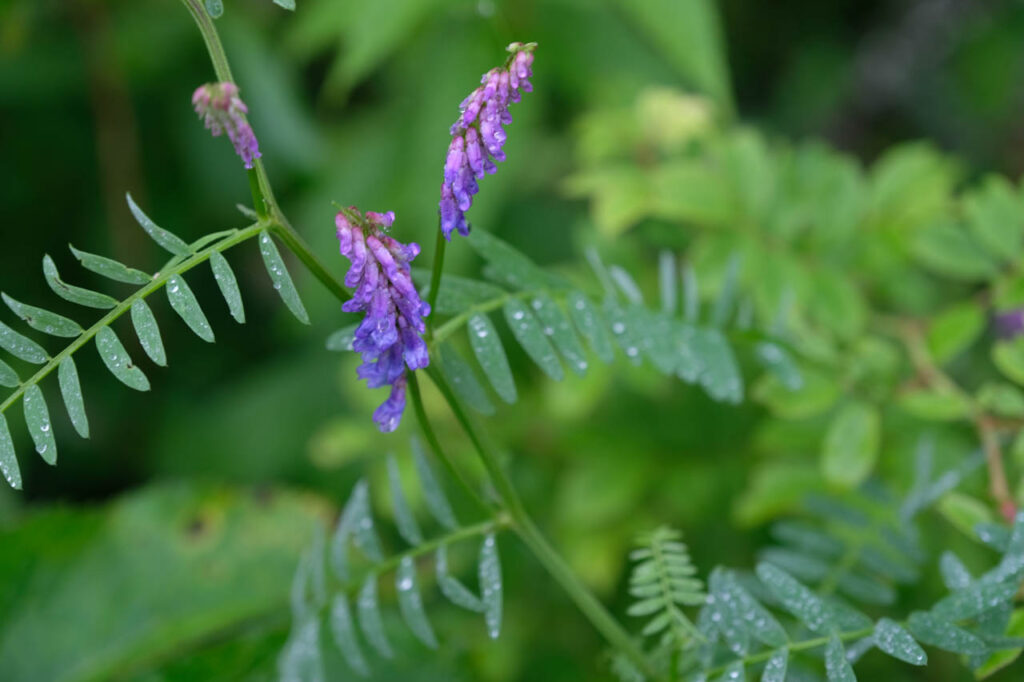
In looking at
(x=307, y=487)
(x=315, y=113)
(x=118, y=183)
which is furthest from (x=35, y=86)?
(x=307, y=487)

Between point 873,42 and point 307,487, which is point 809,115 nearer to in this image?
point 873,42

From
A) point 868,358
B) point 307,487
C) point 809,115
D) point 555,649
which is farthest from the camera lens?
point 809,115

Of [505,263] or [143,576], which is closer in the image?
[505,263]

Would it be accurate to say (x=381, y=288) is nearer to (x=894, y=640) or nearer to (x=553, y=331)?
(x=553, y=331)

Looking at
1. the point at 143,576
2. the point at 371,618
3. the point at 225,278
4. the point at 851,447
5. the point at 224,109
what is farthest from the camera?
the point at 143,576

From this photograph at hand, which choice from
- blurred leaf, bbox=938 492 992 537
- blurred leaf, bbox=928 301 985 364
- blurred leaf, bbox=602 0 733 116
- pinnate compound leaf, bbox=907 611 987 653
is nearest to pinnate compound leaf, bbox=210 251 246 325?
pinnate compound leaf, bbox=907 611 987 653

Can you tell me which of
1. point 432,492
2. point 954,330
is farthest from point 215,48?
point 954,330
